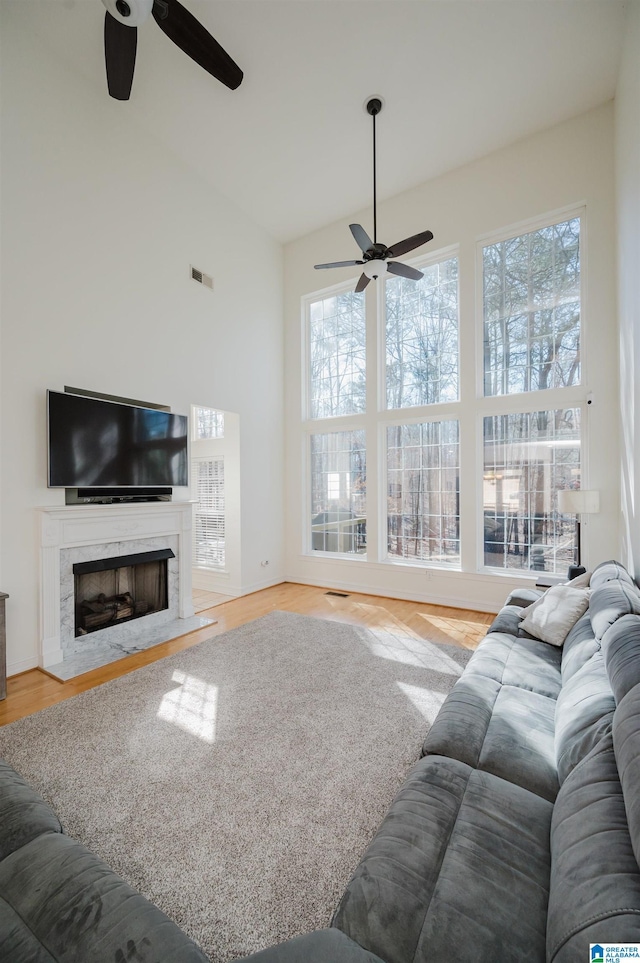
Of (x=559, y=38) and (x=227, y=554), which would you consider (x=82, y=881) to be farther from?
(x=559, y=38)

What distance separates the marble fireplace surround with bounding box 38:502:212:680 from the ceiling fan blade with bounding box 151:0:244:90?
319 centimetres

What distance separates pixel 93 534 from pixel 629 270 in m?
4.87

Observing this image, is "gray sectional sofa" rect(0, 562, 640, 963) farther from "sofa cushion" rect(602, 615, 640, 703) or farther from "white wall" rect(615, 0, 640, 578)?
"white wall" rect(615, 0, 640, 578)

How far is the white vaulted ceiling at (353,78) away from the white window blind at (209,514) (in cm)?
354

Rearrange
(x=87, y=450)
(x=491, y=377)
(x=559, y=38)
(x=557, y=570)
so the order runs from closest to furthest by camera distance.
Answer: (x=559, y=38), (x=87, y=450), (x=557, y=570), (x=491, y=377)

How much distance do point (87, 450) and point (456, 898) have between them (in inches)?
146

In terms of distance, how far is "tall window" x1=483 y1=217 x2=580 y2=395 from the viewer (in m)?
4.27

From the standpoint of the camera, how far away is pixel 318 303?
6.11 m

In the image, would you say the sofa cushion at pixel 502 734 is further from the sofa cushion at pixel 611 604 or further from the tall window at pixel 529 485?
the tall window at pixel 529 485

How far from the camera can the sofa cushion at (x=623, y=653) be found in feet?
4.45

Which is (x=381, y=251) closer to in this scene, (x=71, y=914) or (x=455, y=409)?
(x=455, y=409)

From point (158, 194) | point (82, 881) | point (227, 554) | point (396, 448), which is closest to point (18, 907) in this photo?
point (82, 881)

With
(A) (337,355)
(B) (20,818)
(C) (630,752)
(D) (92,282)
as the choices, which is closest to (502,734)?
(C) (630,752)

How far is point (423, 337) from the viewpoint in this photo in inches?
204
